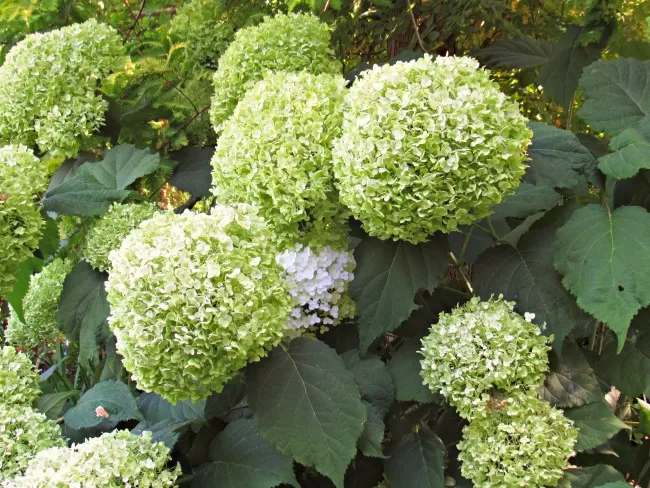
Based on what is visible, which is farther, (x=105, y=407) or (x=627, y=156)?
(x=105, y=407)

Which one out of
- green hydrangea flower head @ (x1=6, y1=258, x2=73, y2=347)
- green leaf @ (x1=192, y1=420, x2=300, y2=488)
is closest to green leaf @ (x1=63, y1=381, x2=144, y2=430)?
green leaf @ (x1=192, y1=420, x2=300, y2=488)

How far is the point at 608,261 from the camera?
1426 millimetres

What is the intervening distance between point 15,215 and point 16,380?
493 millimetres

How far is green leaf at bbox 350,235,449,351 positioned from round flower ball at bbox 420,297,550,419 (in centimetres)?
13

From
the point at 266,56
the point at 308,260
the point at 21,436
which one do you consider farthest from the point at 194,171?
the point at 21,436

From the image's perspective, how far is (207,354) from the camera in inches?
52.2

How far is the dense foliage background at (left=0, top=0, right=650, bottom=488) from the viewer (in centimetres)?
139

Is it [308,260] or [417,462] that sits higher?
[308,260]

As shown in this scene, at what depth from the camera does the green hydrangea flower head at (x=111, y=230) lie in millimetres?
1981

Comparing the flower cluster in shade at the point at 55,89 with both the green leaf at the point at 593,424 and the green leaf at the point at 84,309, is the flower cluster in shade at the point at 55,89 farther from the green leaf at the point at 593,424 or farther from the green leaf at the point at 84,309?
the green leaf at the point at 593,424

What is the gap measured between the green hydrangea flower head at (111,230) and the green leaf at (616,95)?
1.35 meters

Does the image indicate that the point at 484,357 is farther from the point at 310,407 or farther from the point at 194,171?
the point at 194,171

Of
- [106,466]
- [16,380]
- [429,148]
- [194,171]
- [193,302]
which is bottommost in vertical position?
[16,380]

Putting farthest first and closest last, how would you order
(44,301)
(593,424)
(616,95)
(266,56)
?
1. (44,301)
2. (266,56)
3. (616,95)
4. (593,424)
